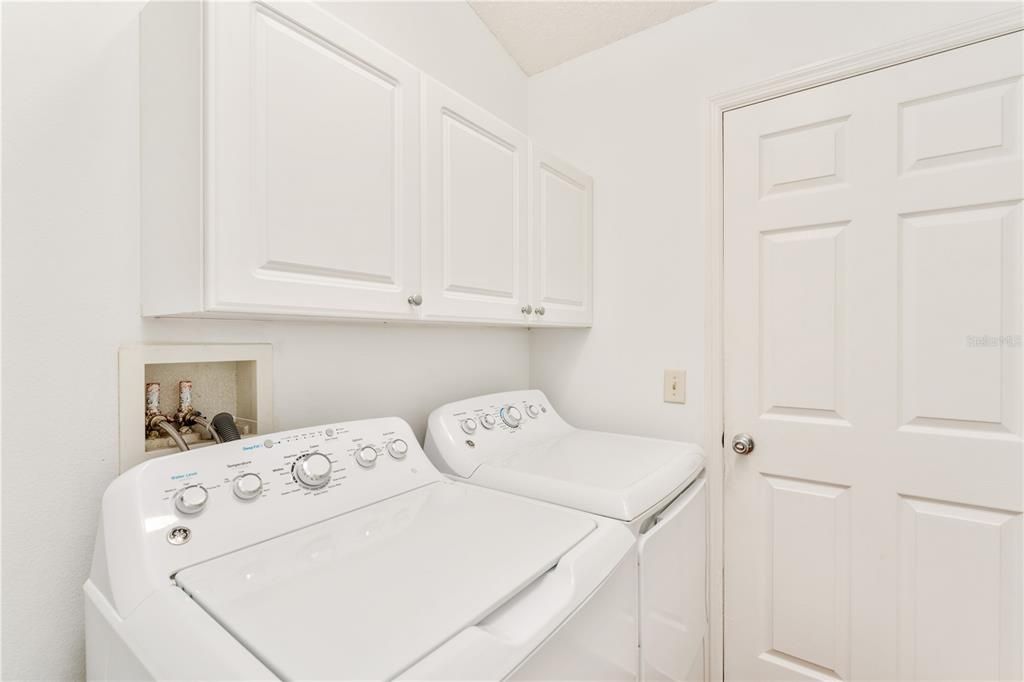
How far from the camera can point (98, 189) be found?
97 cm

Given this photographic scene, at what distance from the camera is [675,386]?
5.87ft

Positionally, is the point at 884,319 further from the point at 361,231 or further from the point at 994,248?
the point at 361,231

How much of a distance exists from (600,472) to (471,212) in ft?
2.68

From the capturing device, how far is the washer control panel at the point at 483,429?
145cm

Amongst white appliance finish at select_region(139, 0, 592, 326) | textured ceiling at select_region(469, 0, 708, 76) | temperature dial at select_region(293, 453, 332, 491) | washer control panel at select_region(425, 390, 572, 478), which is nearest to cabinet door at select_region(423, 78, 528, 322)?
white appliance finish at select_region(139, 0, 592, 326)

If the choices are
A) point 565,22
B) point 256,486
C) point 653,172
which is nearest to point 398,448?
point 256,486

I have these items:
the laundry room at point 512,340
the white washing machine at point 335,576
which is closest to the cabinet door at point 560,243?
the laundry room at point 512,340

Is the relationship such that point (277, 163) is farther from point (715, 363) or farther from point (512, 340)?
point (715, 363)

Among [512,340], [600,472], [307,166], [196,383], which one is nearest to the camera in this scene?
[307,166]

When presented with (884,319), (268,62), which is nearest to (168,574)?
(268,62)

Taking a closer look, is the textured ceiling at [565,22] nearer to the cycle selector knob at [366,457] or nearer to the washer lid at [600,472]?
the washer lid at [600,472]

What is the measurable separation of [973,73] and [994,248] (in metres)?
0.49

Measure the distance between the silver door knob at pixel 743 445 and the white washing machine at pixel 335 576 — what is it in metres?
0.79

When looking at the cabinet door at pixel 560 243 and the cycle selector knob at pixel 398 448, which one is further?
the cabinet door at pixel 560 243
